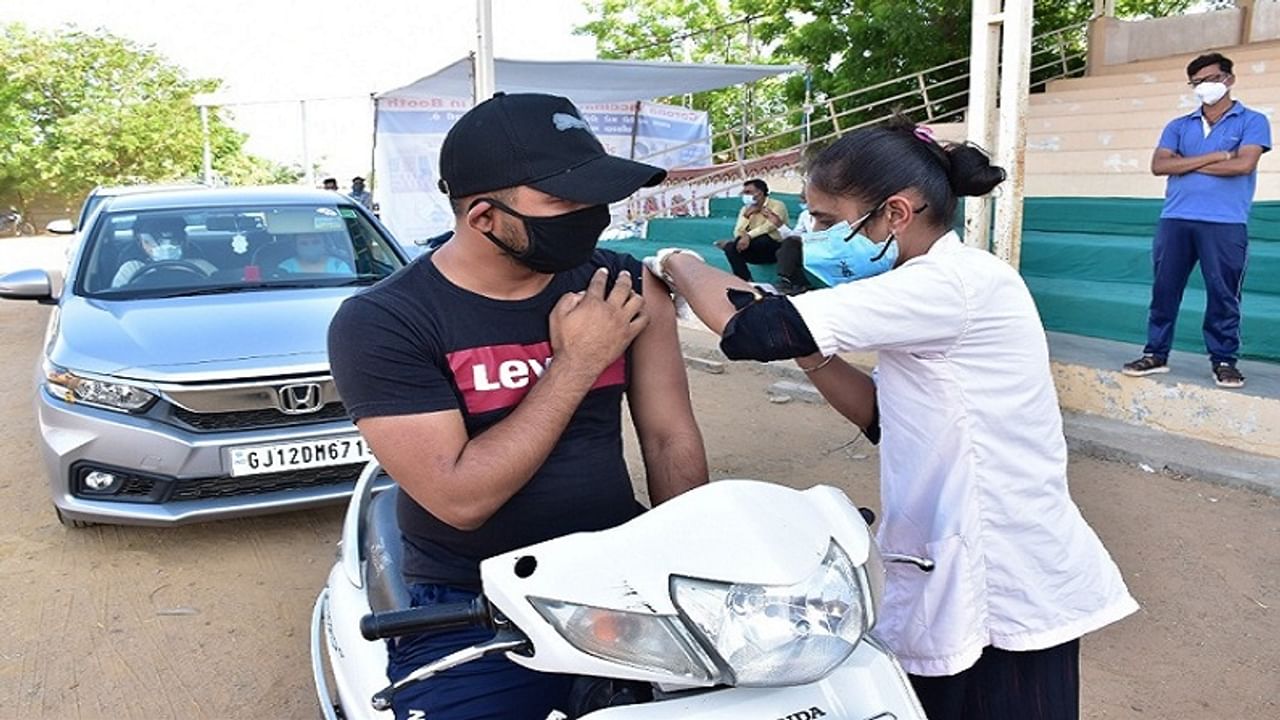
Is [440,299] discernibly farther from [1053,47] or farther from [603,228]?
[1053,47]

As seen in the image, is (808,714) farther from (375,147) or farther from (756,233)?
(375,147)

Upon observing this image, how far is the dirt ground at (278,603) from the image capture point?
3066mm

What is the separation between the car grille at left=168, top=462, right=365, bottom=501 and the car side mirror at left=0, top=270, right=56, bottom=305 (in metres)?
1.72

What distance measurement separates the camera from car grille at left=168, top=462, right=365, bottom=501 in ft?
13.3

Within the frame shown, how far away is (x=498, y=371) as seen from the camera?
1778 mm

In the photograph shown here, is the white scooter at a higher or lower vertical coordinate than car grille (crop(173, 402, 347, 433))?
higher

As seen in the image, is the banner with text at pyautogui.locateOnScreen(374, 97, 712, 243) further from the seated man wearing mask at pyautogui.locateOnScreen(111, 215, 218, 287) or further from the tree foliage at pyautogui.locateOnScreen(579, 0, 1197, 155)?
the seated man wearing mask at pyautogui.locateOnScreen(111, 215, 218, 287)

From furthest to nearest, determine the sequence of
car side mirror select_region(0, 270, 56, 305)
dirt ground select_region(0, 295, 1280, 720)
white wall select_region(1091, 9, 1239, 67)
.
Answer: white wall select_region(1091, 9, 1239, 67), car side mirror select_region(0, 270, 56, 305), dirt ground select_region(0, 295, 1280, 720)

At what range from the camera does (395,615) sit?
133 centimetres

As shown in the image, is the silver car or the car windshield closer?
the silver car

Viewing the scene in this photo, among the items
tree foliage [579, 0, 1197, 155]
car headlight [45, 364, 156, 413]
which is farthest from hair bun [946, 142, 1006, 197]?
tree foliage [579, 0, 1197, 155]

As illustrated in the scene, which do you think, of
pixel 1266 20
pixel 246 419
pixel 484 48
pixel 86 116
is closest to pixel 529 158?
pixel 246 419

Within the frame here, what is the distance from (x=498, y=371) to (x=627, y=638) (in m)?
0.70

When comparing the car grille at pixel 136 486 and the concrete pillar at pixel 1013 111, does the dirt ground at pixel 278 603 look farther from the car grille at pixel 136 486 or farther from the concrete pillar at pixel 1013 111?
the concrete pillar at pixel 1013 111
